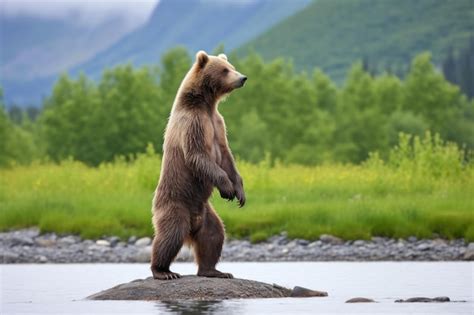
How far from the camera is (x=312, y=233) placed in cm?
2117

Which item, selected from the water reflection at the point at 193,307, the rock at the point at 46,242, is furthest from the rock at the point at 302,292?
the rock at the point at 46,242

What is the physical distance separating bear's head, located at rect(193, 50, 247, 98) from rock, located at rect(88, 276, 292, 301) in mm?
2060

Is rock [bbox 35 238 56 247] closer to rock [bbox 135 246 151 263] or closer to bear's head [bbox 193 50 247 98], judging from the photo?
rock [bbox 135 246 151 263]

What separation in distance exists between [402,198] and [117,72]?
26.0m

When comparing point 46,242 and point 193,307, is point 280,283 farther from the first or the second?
point 46,242

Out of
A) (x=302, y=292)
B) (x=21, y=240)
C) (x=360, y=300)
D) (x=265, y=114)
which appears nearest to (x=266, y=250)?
(x=21, y=240)

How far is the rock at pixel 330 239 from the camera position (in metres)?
20.8

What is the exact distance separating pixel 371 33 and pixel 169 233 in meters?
156

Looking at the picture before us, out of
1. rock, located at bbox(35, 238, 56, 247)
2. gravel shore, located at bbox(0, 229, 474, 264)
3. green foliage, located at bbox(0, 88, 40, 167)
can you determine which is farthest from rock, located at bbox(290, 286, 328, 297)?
green foliage, located at bbox(0, 88, 40, 167)

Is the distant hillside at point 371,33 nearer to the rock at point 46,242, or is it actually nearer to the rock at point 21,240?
the rock at point 21,240

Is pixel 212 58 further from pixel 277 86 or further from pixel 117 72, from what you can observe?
pixel 277 86

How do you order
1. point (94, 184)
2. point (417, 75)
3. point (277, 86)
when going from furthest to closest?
1. point (417, 75)
2. point (277, 86)
3. point (94, 184)

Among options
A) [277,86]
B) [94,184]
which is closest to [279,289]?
[94,184]

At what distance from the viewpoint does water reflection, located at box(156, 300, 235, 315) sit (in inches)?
384
